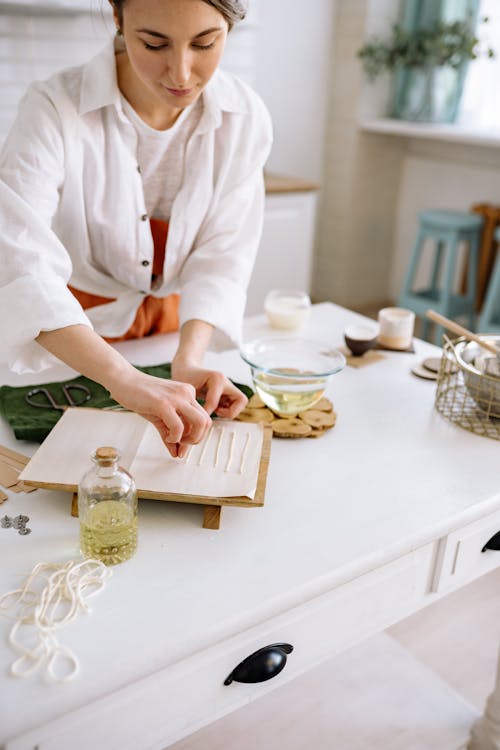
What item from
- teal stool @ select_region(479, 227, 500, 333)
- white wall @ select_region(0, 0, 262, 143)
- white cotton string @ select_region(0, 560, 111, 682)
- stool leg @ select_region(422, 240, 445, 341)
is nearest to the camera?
white cotton string @ select_region(0, 560, 111, 682)

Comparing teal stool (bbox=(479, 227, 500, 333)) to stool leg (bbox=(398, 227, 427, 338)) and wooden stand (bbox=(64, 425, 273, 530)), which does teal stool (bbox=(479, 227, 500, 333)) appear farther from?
wooden stand (bbox=(64, 425, 273, 530))

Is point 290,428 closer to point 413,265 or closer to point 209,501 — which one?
point 209,501

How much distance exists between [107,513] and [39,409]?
38cm

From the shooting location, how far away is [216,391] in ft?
3.46

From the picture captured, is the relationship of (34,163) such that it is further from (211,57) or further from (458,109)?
(458,109)

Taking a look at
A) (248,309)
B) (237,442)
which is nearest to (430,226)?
(248,309)

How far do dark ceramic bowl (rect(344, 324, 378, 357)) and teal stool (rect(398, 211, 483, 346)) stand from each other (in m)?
2.16

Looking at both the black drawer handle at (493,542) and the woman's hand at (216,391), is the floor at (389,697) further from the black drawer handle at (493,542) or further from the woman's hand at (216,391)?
the woman's hand at (216,391)

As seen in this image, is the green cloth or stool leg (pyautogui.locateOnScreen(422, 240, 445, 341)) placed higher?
the green cloth

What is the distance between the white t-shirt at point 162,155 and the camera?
133 cm

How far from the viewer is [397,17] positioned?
12.9 ft

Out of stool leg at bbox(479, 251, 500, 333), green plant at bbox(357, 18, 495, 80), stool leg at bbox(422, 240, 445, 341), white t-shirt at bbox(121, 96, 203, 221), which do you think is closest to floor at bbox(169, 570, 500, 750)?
white t-shirt at bbox(121, 96, 203, 221)

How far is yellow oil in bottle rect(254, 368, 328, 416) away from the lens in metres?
1.16

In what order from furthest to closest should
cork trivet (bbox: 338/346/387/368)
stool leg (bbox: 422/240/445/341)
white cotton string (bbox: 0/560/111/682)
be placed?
stool leg (bbox: 422/240/445/341) → cork trivet (bbox: 338/346/387/368) → white cotton string (bbox: 0/560/111/682)
